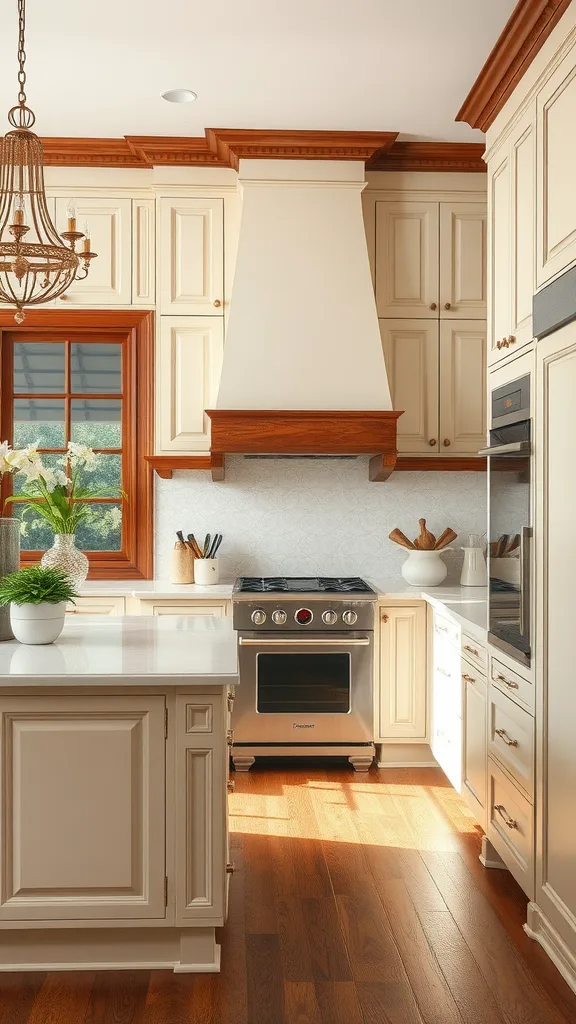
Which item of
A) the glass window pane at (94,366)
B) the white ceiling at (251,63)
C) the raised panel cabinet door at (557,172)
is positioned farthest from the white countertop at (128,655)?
the white ceiling at (251,63)

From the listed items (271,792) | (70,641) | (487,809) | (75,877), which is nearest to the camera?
(75,877)

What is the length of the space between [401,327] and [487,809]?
250cm

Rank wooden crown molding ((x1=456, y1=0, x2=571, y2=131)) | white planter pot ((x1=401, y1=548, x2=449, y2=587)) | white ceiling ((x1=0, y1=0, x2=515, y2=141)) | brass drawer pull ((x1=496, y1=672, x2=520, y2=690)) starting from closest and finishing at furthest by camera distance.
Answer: wooden crown molding ((x1=456, y1=0, x2=571, y2=131))
brass drawer pull ((x1=496, y1=672, x2=520, y2=690))
white ceiling ((x1=0, y1=0, x2=515, y2=141))
white planter pot ((x1=401, y1=548, x2=449, y2=587))

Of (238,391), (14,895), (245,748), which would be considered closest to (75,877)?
(14,895)

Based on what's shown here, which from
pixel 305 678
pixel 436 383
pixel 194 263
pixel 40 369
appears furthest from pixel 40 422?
pixel 436 383

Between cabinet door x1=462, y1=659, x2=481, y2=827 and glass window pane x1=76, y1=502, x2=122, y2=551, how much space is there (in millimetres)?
2174

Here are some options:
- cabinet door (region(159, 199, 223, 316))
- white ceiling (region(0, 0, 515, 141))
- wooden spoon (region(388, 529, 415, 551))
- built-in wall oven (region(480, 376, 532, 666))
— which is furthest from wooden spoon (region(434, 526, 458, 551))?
white ceiling (region(0, 0, 515, 141))

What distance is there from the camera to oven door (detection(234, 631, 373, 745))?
4.21m

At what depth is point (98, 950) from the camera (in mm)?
2398

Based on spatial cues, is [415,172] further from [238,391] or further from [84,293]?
[84,293]

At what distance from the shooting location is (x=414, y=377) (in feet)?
14.9

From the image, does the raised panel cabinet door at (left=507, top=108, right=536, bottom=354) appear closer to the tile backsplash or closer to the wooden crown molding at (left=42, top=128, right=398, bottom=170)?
the wooden crown molding at (left=42, top=128, right=398, bottom=170)

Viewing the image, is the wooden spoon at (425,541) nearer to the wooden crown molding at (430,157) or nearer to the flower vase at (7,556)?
the wooden crown molding at (430,157)

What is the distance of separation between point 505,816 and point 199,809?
1148 mm
